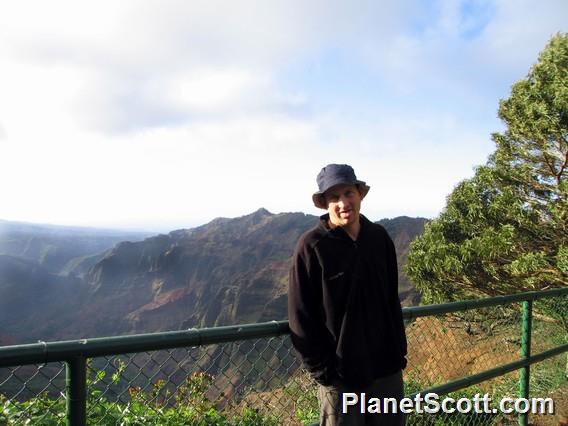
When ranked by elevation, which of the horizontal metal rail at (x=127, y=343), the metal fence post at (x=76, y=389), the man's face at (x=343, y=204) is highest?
the man's face at (x=343, y=204)

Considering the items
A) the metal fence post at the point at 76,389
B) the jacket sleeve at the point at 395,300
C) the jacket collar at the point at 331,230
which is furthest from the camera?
the jacket sleeve at the point at 395,300

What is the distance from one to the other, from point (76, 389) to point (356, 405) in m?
1.38

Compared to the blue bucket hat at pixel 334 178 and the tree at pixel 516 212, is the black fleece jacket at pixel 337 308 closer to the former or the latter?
the blue bucket hat at pixel 334 178

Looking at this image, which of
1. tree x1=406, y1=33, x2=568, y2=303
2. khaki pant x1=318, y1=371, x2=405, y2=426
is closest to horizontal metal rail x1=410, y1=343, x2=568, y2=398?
khaki pant x1=318, y1=371, x2=405, y2=426

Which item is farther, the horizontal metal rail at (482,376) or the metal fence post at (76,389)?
the horizontal metal rail at (482,376)

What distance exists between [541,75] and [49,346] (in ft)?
28.5

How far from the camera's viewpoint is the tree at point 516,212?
7.47 m

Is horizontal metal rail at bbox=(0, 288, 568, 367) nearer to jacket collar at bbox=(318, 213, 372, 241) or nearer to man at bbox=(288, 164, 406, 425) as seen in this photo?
man at bbox=(288, 164, 406, 425)

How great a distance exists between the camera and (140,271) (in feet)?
336

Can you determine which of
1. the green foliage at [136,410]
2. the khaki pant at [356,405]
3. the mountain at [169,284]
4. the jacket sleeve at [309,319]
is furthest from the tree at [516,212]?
the mountain at [169,284]

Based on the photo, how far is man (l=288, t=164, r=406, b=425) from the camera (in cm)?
229

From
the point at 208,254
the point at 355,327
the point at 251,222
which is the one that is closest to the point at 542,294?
the point at 355,327

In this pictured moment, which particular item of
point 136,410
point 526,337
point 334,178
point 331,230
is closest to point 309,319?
point 331,230

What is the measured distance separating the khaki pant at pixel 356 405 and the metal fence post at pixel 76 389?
1.18 meters
